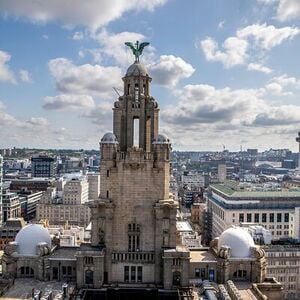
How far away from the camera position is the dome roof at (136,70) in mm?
70375

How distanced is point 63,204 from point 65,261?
384 feet

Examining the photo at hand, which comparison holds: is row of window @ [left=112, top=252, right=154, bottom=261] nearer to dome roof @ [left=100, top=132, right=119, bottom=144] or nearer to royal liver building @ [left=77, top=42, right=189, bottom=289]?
royal liver building @ [left=77, top=42, right=189, bottom=289]

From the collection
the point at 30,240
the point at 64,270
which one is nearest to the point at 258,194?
the point at 64,270

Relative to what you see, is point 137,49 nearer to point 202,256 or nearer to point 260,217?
point 202,256

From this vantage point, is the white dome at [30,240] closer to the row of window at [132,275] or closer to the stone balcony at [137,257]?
the stone balcony at [137,257]

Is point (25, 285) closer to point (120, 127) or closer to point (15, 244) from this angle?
point (15, 244)

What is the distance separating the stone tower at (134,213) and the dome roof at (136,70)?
33.2ft

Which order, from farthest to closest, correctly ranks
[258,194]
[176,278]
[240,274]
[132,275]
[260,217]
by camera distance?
1. [258,194]
2. [260,217]
3. [240,274]
4. [132,275]
5. [176,278]

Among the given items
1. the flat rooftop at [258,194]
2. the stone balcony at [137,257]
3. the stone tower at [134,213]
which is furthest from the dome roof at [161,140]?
the flat rooftop at [258,194]

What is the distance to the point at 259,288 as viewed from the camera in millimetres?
66062

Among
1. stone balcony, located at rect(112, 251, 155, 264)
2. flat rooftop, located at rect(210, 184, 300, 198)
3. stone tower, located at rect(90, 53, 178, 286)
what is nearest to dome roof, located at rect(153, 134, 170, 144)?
stone tower, located at rect(90, 53, 178, 286)

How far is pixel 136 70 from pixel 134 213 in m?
21.4

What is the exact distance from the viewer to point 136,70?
231ft

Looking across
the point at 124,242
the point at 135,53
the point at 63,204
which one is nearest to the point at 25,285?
the point at 124,242
